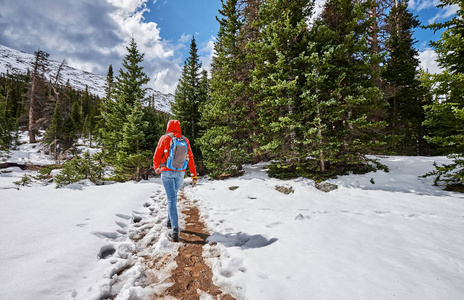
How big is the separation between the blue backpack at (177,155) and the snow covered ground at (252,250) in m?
1.68

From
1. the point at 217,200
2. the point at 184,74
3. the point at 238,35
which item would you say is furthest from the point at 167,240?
the point at 184,74

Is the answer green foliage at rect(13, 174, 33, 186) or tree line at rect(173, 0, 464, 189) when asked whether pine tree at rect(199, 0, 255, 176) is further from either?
green foliage at rect(13, 174, 33, 186)

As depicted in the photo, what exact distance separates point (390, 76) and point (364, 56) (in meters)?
13.4

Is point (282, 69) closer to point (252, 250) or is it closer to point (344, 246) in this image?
point (344, 246)

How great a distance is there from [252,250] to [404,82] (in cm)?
2385

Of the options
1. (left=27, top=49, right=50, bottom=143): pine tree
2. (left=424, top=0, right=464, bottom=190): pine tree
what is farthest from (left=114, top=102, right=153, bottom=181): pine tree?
(left=27, top=49, right=50, bottom=143): pine tree

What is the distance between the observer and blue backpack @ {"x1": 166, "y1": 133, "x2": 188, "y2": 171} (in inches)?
172

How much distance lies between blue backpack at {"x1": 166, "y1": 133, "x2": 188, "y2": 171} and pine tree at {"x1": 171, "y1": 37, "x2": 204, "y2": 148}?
1437 cm

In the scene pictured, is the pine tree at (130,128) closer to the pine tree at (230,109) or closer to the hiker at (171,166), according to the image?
the pine tree at (230,109)

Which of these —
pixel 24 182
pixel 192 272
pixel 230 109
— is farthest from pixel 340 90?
pixel 24 182

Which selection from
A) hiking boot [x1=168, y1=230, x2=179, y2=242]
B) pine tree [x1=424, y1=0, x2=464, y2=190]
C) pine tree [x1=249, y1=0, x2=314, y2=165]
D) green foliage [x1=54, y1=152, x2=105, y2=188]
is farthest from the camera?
pine tree [x1=249, y1=0, x2=314, y2=165]

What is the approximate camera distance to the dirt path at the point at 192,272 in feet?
8.17

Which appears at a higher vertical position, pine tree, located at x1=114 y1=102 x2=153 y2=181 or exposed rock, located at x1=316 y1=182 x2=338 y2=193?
pine tree, located at x1=114 y1=102 x2=153 y2=181

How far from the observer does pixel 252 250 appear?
347 centimetres
